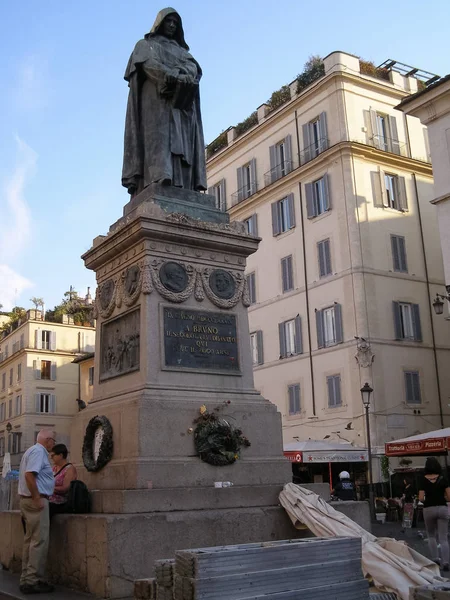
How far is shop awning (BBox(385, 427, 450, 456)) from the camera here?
61.5 ft

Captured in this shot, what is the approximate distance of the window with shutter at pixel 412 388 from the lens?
99.5 feet

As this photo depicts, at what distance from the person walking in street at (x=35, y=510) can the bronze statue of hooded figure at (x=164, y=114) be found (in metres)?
4.03

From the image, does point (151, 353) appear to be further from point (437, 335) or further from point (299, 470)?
point (437, 335)

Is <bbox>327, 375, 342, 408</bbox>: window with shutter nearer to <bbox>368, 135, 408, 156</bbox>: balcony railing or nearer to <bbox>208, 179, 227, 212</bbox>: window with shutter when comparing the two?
<bbox>368, 135, 408, 156</bbox>: balcony railing

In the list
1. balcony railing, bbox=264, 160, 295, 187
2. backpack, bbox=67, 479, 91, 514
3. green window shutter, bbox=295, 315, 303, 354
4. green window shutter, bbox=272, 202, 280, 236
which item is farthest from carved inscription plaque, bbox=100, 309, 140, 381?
balcony railing, bbox=264, 160, 295, 187

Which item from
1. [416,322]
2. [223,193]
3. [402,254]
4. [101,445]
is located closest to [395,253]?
[402,254]

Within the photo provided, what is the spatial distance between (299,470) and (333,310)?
6.92m

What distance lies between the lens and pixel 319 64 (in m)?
34.5

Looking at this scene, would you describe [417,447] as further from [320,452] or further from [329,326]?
[329,326]

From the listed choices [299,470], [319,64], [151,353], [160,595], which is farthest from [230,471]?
[319,64]

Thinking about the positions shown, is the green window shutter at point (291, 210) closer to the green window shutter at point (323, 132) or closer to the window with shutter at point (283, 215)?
the window with shutter at point (283, 215)

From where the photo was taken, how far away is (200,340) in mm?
8742

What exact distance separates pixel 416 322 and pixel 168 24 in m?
23.6

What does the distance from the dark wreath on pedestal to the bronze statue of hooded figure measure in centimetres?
326
